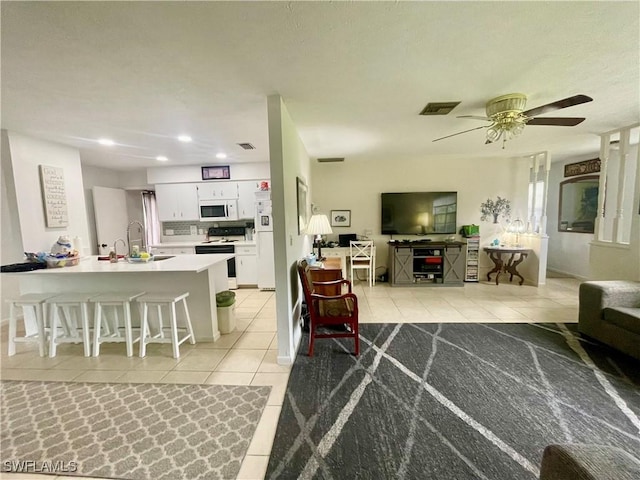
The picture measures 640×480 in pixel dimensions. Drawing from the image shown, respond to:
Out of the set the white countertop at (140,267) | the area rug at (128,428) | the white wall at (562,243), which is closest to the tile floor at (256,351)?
the area rug at (128,428)

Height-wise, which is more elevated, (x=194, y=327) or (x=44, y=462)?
(x=194, y=327)

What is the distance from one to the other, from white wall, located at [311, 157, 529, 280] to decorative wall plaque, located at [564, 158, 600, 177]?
896 millimetres

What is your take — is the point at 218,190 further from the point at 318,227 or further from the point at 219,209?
the point at 318,227

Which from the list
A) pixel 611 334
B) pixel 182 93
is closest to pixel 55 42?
pixel 182 93

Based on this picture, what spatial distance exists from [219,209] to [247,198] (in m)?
0.61

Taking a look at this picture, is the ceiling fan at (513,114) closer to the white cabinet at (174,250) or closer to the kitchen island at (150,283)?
the kitchen island at (150,283)

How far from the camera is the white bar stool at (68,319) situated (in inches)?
106

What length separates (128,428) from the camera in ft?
5.79

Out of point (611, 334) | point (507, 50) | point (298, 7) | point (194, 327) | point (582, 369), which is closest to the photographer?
point (298, 7)

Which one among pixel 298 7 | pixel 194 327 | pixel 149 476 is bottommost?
pixel 149 476

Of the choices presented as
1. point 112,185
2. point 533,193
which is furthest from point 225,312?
point 533,193

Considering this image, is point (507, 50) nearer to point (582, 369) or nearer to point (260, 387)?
point (582, 369)

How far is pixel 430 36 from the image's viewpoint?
1529 mm

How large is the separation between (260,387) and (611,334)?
3.38 meters
